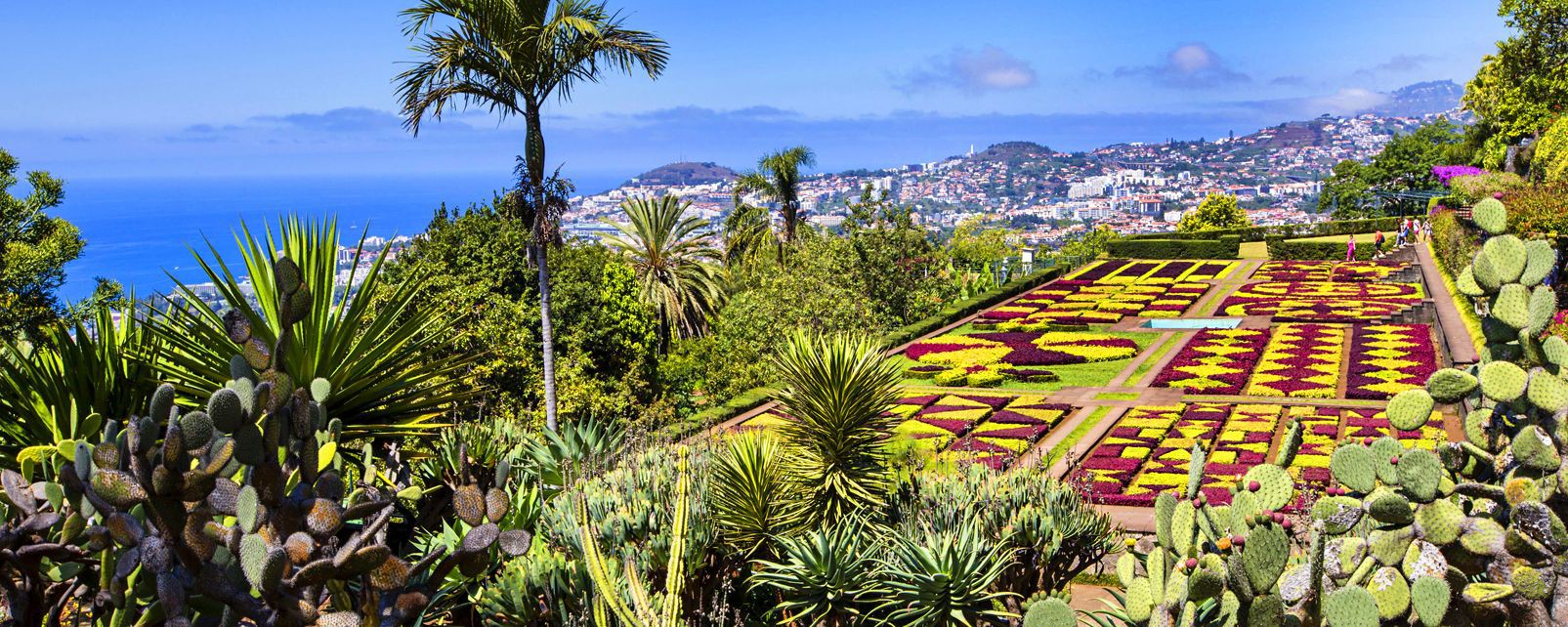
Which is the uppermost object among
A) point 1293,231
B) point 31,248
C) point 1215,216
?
point 31,248

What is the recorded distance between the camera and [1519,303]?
564cm

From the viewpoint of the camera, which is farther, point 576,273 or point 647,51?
point 576,273

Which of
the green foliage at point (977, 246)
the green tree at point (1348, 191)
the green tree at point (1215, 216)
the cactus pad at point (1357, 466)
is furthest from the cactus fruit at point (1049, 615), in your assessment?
the green tree at point (1348, 191)

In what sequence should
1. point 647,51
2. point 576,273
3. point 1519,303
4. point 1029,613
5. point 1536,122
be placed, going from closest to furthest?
1. point 1029,613
2. point 1519,303
3. point 647,51
4. point 576,273
5. point 1536,122

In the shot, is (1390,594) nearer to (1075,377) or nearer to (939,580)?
(939,580)

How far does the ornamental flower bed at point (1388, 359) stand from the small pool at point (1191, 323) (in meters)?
4.54

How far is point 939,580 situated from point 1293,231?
61.5 m

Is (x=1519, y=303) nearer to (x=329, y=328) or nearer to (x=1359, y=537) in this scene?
(x=1359, y=537)

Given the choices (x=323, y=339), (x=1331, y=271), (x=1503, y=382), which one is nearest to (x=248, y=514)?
(x=323, y=339)

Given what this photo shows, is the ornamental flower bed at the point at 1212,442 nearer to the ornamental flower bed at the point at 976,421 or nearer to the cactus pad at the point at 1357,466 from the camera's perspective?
the ornamental flower bed at the point at 976,421

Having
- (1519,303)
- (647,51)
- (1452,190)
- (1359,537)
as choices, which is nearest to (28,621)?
(1359,537)

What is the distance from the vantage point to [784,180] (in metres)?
46.2

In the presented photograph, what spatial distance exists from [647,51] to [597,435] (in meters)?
5.17

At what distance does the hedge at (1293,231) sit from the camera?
200 feet
